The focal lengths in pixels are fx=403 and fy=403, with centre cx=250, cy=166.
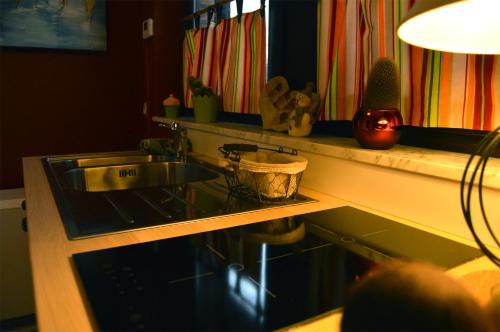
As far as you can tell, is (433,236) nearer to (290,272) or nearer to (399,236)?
(399,236)

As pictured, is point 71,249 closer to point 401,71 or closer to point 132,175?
point 401,71

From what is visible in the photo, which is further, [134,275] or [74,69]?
[74,69]

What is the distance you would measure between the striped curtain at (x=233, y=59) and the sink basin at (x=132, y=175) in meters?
0.41

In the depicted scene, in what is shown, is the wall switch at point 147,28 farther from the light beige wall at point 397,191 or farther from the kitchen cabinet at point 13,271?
the light beige wall at point 397,191

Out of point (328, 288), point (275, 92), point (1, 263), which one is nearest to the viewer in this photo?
point (328, 288)

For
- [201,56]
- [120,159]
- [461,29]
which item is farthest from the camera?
[201,56]

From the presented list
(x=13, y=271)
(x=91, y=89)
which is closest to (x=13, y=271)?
(x=13, y=271)

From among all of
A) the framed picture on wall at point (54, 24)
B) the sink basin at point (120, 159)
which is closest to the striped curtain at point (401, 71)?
the sink basin at point (120, 159)

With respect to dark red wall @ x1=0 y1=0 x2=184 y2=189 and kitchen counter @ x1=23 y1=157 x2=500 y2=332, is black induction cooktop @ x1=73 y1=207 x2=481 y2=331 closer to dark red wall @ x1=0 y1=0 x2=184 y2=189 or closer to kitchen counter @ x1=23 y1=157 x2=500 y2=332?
kitchen counter @ x1=23 y1=157 x2=500 y2=332

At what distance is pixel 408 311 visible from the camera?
1.13 ft

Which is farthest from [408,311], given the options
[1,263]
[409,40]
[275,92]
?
[1,263]

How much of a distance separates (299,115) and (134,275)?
0.87 metres

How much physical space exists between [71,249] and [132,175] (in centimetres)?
108

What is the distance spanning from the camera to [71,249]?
76cm
